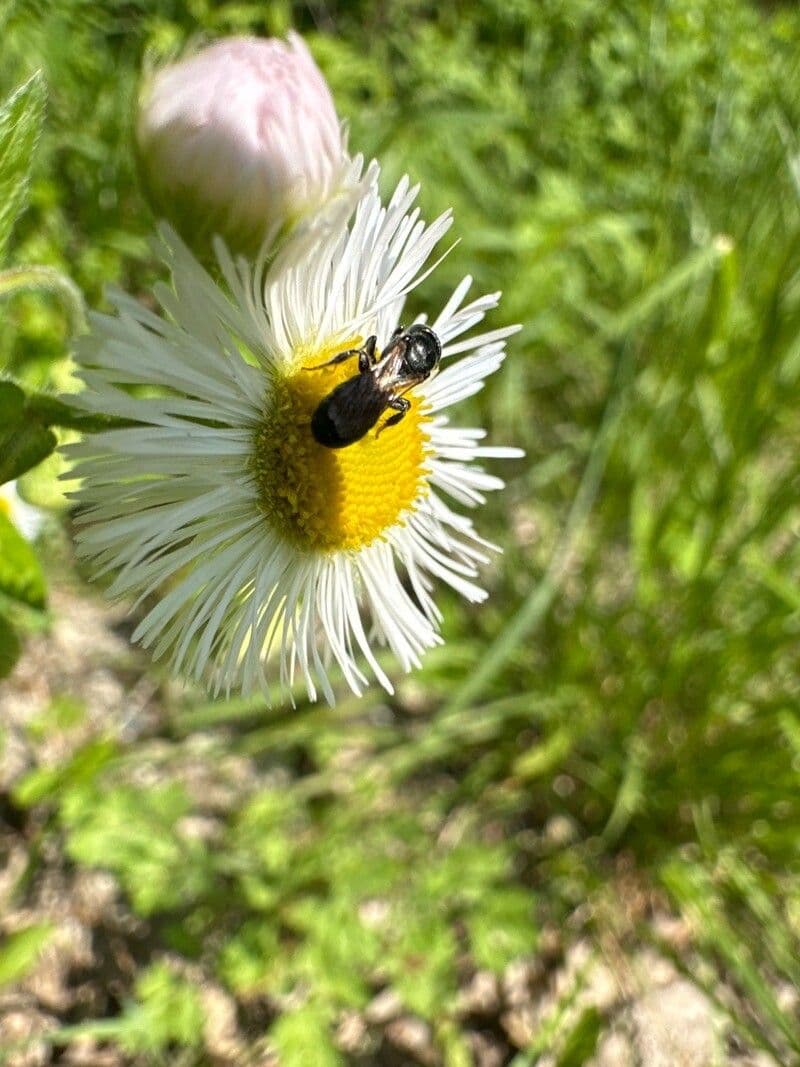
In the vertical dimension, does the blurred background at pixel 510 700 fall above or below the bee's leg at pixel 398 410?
below

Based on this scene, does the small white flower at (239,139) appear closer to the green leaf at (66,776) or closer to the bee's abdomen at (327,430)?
the bee's abdomen at (327,430)

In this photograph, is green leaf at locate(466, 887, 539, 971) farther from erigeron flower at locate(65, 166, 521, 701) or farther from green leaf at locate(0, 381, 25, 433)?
green leaf at locate(0, 381, 25, 433)

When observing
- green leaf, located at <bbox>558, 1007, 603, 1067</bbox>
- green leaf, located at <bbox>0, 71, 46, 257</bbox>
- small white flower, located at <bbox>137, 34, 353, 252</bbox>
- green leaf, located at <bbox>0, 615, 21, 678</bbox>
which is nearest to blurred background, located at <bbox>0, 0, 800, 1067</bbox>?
green leaf, located at <bbox>558, 1007, 603, 1067</bbox>

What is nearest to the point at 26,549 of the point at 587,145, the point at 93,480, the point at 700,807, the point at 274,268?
the point at 93,480

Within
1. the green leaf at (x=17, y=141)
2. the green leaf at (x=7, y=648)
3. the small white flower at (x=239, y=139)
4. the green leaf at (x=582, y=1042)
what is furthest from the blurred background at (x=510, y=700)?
the small white flower at (x=239, y=139)

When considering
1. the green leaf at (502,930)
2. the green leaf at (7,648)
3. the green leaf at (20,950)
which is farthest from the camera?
the green leaf at (502,930)

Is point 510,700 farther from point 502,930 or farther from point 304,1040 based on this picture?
point 304,1040
